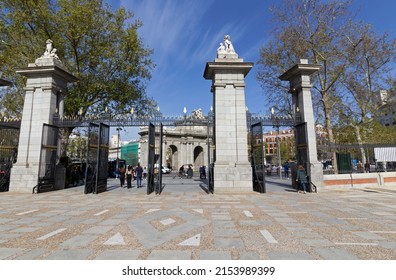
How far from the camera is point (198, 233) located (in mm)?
5211

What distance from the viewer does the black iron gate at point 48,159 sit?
12742mm

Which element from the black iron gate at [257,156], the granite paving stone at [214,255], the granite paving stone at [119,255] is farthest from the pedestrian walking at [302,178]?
the granite paving stone at [119,255]

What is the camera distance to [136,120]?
1362 cm

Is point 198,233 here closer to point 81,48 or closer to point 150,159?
point 150,159

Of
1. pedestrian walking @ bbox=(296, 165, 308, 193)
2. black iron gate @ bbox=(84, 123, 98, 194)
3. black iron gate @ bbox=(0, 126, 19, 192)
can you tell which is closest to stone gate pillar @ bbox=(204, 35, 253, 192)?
pedestrian walking @ bbox=(296, 165, 308, 193)

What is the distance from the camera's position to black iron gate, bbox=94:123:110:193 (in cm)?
1304

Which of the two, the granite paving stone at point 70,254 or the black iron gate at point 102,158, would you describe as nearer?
the granite paving stone at point 70,254

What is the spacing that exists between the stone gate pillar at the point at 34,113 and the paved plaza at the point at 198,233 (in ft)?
17.2

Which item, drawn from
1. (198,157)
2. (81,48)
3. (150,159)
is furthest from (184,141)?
(150,159)

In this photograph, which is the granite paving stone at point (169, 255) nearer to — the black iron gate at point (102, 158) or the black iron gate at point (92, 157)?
the black iron gate at point (102, 158)

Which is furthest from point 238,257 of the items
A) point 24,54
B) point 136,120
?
point 24,54

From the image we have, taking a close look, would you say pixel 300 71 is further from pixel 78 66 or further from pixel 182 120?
pixel 78 66

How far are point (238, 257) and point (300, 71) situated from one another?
12.9m
